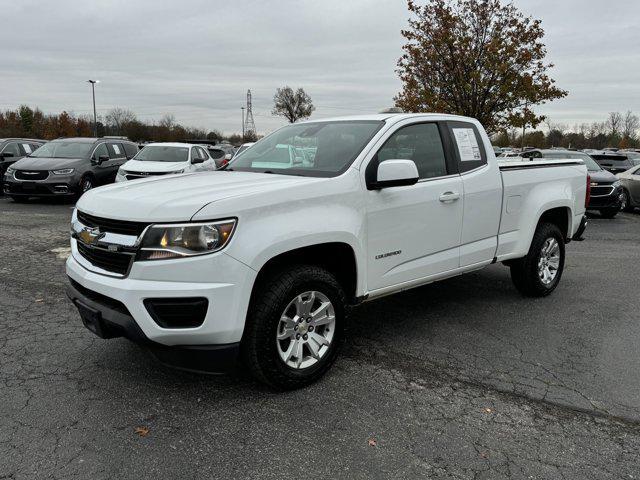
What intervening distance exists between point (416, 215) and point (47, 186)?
11833 millimetres

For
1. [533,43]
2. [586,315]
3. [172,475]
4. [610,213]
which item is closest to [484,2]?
[533,43]

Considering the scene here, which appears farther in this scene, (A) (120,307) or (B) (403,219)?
(B) (403,219)

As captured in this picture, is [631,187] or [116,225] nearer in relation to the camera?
[116,225]

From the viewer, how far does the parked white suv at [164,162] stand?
43.8 feet

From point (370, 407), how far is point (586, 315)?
301 centimetres

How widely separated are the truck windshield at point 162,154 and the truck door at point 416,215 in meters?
11.1

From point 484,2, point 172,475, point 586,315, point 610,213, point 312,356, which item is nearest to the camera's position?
point 172,475

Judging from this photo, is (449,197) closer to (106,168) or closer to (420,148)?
(420,148)

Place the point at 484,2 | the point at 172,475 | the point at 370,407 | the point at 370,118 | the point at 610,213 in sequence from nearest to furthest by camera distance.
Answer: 1. the point at 172,475
2. the point at 370,407
3. the point at 370,118
4. the point at 610,213
5. the point at 484,2

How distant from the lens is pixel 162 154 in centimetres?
1452

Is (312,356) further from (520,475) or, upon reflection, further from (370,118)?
(370,118)

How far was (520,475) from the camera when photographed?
2682 mm

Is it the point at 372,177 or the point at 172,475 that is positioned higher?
the point at 372,177

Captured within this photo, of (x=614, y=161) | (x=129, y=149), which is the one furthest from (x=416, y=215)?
(x=614, y=161)
